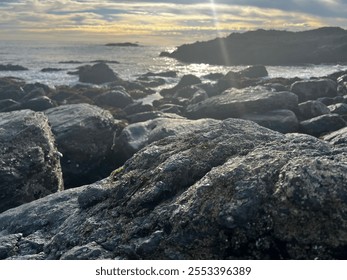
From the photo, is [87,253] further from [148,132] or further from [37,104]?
[37,104]

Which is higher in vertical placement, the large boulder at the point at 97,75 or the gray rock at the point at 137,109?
the gray rock at the point at 137,109

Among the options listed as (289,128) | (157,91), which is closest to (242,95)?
(289,128)

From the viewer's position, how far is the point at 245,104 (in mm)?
19469

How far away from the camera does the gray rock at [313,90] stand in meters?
26.2

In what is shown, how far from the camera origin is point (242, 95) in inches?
821

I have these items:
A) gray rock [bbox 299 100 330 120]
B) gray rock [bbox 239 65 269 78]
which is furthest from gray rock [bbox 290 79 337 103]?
gray rock [bbox 239 65 269 78]

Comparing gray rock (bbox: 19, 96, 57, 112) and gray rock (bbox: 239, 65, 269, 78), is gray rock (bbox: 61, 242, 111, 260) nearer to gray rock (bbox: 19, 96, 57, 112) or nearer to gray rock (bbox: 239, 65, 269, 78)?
gray rock (bbox: 19, 96, 57, 112)

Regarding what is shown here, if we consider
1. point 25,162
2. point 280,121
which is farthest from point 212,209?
point 280,121

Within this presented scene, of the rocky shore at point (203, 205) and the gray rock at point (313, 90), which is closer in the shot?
the rocky shore at point (203, 205)

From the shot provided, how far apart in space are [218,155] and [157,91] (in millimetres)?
34323

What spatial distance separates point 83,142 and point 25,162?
159 inches

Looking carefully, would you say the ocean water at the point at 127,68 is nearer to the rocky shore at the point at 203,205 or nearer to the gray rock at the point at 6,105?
the gray rock at the point at 6,105

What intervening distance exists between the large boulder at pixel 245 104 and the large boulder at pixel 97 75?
2696 cm

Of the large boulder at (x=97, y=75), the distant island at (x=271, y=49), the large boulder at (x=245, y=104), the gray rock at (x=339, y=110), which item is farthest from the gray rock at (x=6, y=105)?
the distant island at (x=271, y=49)
